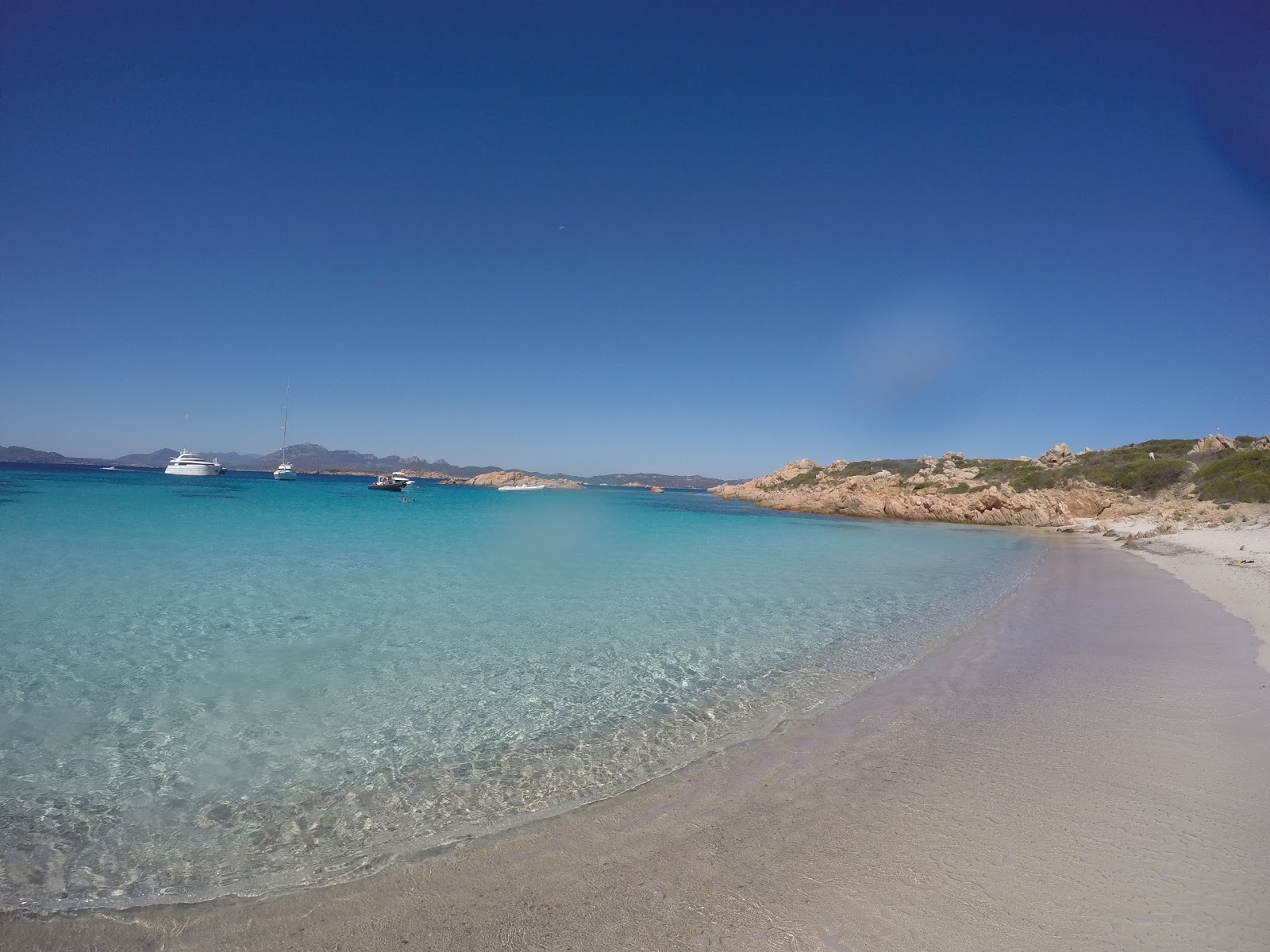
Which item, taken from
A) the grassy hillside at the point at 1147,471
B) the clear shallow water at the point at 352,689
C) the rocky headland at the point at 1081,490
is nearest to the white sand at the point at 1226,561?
the rocky headland at the point at 1081,490

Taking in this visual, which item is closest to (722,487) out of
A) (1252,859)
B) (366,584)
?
(366,584)

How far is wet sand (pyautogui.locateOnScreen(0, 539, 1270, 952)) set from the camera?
276 cm

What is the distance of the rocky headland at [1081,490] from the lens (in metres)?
36.3

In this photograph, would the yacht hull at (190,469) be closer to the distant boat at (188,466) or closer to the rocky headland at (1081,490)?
the distant boat at (188,466)

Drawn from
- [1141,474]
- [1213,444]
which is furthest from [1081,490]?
[1213,444]

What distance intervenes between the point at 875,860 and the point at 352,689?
5.39m

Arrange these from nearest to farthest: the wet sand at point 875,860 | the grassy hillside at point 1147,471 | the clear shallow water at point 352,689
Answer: the wet sand at point 875,860 < the clear shallow water at point 352,689 < the grassy hillside at point 1147,471

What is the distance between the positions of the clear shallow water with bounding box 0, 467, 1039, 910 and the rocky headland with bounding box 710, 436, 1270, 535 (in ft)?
96.3

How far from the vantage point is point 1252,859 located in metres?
→ 3.27

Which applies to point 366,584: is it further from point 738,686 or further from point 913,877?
point 913,877

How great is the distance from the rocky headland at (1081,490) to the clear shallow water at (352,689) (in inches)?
1155

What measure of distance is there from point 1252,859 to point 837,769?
91.6 inches

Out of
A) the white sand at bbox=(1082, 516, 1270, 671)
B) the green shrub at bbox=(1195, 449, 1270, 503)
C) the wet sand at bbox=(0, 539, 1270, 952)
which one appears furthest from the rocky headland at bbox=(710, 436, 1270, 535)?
the wet sand at bbox=(0, 539, 1270, 952)

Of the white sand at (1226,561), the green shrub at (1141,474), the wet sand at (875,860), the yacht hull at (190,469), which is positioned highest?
the green shrub at (1141,474)
